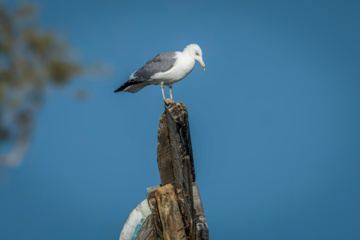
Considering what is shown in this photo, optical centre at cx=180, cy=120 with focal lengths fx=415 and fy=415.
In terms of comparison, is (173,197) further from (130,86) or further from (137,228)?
(130,86)

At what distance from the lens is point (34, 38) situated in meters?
1.98

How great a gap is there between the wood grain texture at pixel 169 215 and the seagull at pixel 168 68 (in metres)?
0.78

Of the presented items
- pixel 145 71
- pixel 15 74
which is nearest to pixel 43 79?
pixel 15 74

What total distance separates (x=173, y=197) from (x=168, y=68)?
39.1 inches

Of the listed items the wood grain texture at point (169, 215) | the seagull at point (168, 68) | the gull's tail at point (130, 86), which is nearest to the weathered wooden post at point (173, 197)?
the wood grain texture at point (169, 215)

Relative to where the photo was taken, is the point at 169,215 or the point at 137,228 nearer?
the point at 169,215

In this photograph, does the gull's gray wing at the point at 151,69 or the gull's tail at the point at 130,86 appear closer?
the gull's gray wing at the point at 151,69

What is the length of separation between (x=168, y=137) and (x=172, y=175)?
Answer: 339 mm

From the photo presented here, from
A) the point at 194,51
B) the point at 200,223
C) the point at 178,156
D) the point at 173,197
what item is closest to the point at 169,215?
the point at 173,197

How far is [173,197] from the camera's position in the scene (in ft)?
10.6

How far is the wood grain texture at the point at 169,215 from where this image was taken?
314 cm

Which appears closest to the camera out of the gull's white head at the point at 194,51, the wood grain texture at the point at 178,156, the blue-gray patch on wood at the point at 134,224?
the wood grain texture at the point at 178,156

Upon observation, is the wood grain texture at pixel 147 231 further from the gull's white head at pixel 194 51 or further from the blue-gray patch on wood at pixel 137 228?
the gull's white head at pixel 194 51

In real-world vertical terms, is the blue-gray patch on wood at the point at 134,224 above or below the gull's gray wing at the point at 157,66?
below
